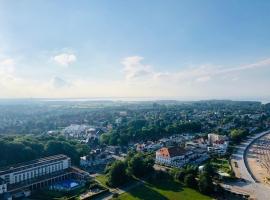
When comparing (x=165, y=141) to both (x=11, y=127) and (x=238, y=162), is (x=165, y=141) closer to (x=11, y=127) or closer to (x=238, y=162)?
(x=238, y=162)

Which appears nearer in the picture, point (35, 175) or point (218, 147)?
point (35, 175)

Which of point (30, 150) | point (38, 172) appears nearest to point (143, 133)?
point (30, 150)

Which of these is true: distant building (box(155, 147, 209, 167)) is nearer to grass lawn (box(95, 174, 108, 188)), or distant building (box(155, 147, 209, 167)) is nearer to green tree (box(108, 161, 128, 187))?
grass lawn (box(95, 174, 108, 188))

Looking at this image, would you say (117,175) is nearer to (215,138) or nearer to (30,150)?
(30,150)

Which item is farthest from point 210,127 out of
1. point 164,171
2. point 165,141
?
point 164,171

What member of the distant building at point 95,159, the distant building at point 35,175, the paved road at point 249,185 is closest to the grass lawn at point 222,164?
the paved road at point 249,185

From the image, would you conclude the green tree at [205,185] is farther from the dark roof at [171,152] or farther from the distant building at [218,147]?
the distant building at [218,147]
